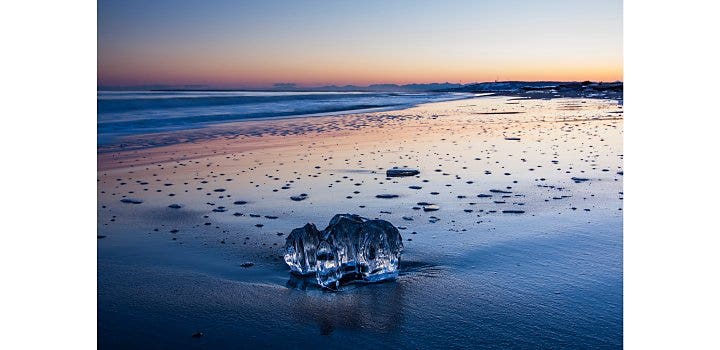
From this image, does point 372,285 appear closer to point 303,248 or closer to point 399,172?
point 303,248

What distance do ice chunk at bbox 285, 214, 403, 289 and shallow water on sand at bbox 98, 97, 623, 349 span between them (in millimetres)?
86

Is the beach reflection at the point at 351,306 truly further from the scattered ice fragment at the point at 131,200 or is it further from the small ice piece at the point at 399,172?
the small ice piece at the point at 399,172

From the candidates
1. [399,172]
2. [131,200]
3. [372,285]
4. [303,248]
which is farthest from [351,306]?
[399,172]

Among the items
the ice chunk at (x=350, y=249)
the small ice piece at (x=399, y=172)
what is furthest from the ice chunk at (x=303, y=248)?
the small ice piece at (x=399, y=172)

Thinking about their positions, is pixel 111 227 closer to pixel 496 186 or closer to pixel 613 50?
pixel 496 186

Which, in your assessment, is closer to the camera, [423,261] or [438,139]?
[423,261]

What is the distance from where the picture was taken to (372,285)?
8.66 ft

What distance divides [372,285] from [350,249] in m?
0.18

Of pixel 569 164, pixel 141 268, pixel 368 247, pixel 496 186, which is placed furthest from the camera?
pixel 569 164

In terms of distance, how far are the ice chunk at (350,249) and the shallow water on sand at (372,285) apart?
0.09m

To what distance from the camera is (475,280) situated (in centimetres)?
269

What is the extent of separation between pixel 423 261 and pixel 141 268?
131 cm
